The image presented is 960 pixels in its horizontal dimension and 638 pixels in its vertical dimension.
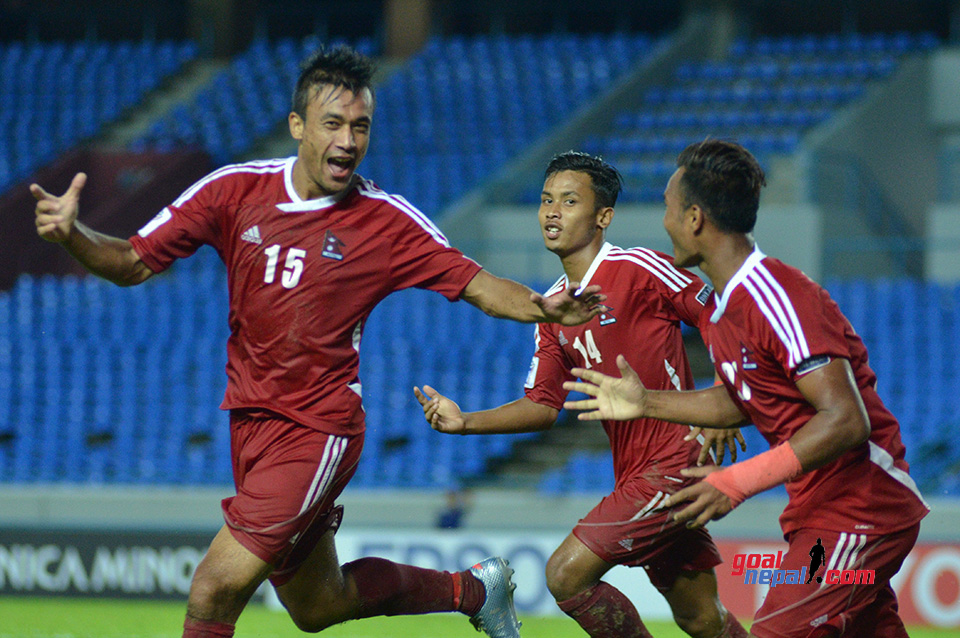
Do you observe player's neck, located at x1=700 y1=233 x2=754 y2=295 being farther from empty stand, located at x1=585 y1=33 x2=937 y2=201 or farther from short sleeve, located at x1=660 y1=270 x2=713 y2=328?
empty stand, located at x1=585 y1=33 x2=937 y2=201

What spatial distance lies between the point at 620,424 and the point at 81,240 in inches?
92.2

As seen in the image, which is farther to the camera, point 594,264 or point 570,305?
point 594,264

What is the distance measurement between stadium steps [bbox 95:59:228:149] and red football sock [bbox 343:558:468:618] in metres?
17.4

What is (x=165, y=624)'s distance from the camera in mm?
9453

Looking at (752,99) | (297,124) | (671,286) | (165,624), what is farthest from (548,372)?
(752,99)

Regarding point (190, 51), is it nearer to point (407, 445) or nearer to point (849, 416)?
point (407, 445)

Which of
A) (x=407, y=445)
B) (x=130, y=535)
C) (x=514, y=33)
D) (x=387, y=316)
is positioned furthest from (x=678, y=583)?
(x=514, y=33)

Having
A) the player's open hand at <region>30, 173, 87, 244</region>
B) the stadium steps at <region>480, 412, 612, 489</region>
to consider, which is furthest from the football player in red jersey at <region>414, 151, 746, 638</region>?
the stadium steps at <region>480, 412, 612, 489</region>

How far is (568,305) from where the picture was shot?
4465mm

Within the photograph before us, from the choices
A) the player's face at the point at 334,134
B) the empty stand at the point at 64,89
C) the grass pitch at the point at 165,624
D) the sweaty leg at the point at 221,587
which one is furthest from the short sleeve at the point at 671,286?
the empty stand at the point at 64,89

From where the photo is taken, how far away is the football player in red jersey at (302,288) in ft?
14.9

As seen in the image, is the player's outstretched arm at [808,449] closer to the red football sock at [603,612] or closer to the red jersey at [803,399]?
the red jersey at [803,399]

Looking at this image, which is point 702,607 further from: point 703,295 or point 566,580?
point 703,295

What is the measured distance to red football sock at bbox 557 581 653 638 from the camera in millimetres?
5066
